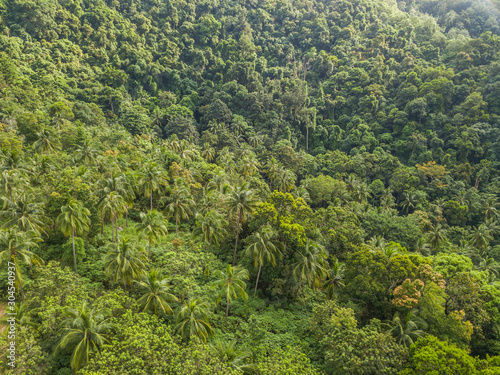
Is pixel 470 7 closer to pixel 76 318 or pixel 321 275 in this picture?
pixel 321 275

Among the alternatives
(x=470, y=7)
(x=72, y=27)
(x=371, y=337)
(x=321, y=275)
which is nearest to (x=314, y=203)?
(x=321, y=275)

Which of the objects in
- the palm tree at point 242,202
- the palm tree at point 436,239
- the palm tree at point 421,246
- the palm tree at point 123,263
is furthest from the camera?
the palm tree at point 436,239

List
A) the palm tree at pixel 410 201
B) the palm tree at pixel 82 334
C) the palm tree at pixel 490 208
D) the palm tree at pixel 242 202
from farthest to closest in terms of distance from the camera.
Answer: the palm tree at pixel 410 201 → the palm tree at pixel 490 208 → the palm tree at pixel 242 202 → the palm tree at pixel 82 334

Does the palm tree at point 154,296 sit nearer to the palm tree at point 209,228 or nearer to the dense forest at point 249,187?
the dense forest at point 249,187

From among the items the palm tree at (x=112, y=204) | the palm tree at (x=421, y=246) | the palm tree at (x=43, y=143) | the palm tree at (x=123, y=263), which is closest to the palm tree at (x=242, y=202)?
the palm tree at (x=123, y=263)

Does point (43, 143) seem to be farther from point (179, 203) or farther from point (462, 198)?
point (462, 198)

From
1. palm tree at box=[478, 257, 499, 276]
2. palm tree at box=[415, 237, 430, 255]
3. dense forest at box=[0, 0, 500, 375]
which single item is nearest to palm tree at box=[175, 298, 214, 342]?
dense forest at box=[0, 0, 500, 375]

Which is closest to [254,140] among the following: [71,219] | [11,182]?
[11,182]

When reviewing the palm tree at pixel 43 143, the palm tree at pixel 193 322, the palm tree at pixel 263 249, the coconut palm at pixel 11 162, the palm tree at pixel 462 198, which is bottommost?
the palm tree at pixel 43 143
